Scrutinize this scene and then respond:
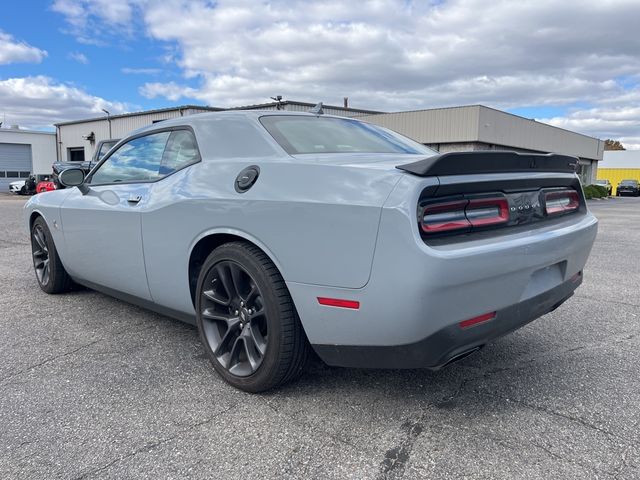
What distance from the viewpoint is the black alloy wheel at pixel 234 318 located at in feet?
8.79

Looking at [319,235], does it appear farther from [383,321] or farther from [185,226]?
[185,226]

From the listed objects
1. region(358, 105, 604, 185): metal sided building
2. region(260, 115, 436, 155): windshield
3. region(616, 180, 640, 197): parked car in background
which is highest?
region(358, 105, 604, 185): metal sided building

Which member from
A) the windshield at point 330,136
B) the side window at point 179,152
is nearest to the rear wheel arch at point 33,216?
the side window at point 179,152

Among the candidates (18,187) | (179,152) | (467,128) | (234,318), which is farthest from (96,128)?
(234,318)

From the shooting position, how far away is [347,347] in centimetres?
235

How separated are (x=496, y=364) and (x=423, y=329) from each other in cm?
126

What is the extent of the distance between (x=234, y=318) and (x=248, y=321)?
0.12 meters

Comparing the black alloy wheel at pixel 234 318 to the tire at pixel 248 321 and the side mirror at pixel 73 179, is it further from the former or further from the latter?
the side mirror at pixel 73 179

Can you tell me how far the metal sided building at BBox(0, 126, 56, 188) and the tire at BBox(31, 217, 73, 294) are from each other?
39162mm

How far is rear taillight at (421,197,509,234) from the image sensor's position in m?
2.17

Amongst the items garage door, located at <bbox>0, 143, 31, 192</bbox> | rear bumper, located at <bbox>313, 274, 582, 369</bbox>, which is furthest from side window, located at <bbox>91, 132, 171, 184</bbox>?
garage door, located at <bbox>0, 143, 31, 192</bbox>

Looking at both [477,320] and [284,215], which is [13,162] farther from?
[477,320]

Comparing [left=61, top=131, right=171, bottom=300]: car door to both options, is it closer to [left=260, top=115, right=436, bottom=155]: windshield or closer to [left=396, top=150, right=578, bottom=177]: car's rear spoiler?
[left=260, top=115, right=436, bottom=155]: windshield

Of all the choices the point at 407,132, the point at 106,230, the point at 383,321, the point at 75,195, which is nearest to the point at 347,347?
the point at 383,321
